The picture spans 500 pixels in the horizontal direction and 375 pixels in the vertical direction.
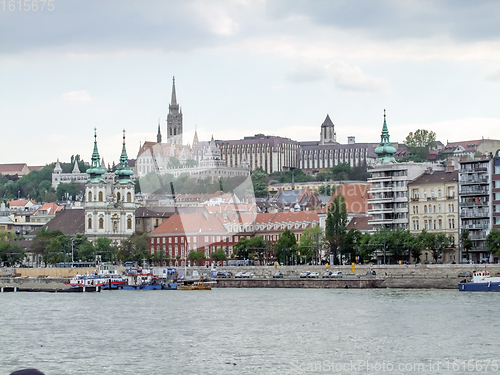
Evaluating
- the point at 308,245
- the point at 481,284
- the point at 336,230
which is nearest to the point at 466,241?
the point at 336,230

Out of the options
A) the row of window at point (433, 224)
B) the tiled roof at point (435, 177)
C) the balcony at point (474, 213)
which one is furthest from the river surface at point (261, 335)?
the tiled roof at point (435, 177)

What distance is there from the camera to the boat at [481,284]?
79.1 meters

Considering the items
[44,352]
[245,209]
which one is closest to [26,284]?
[245,209]

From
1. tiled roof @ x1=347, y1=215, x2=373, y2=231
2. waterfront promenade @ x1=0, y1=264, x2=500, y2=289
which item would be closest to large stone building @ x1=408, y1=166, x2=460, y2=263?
tiled roof @ x1=347, y1=215, x2=373, y2=231

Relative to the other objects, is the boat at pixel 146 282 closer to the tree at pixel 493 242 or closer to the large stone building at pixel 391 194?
the large stone building at pixel 391 194

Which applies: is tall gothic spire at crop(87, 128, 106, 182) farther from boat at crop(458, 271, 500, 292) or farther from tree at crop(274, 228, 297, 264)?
boat at crop(458, 271, 500, 292)

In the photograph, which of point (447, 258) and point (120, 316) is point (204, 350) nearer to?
point (120, 316)

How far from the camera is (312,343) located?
46.8 meters

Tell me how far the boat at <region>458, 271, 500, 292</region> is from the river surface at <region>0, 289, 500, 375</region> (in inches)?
133

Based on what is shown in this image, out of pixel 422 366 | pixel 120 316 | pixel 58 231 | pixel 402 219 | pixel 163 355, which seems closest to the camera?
pixel 422 366

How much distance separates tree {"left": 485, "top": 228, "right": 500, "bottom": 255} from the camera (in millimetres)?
92312

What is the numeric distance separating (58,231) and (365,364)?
109454mm

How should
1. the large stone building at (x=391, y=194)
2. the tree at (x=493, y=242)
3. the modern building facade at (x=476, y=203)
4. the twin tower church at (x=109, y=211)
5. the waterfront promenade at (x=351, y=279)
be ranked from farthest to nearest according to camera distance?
1. the twin tower church at (x=109, y=211)
2. the large stone building at (x=391, y=194)
3. the modern building facade at (x=476, y=203)
4. the tree at (x=493, y=242)
5. the waterfront promenade at (x=351, y=279)

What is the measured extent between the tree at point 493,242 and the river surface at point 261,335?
17269 millimetres
